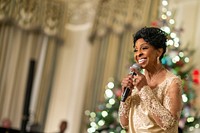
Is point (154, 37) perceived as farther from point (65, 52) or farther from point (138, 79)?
point (65, 52)

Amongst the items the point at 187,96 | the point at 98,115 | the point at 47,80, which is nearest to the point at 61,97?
the point at 47,80

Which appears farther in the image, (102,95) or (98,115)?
(102,95)

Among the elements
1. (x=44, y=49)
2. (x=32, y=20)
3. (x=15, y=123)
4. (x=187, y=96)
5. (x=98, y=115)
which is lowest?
(x=15, y=123)

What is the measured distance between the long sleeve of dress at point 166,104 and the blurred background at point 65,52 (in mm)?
4431

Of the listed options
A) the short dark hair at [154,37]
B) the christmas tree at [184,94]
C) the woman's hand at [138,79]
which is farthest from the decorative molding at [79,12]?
the woman's hand at [138,79]

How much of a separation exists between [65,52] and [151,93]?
19.4ft

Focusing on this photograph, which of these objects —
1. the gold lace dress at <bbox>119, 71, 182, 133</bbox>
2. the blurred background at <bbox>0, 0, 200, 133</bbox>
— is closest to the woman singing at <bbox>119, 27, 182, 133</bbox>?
the gold lace dress at <bbox>119, 71, 182, 133</bbox>

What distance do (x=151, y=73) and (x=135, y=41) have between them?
0.64ft

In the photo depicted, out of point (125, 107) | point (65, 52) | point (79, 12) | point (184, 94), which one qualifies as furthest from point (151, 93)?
point (79, 12)

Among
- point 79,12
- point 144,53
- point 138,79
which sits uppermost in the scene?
point 79,12

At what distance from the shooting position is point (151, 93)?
2.15 metres

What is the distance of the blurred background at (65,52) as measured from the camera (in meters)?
7.06

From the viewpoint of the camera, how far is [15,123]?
7332 mm

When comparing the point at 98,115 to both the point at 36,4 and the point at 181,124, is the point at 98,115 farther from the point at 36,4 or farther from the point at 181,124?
the point at 36,4
